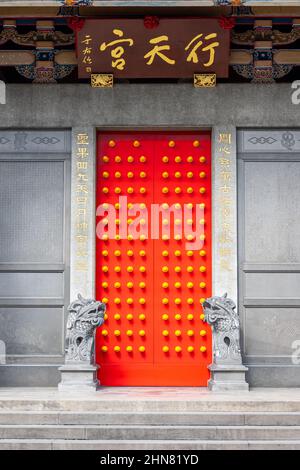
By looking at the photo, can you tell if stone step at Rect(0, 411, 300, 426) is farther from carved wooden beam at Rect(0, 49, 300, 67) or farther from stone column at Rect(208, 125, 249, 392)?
carved wooden beam at Rect(0, 49, 300, 67)

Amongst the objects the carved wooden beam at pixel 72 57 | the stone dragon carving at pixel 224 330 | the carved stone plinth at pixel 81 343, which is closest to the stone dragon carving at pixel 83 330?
the carved stone plinth at pixel 81 343

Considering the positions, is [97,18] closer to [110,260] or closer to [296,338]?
[110,260]

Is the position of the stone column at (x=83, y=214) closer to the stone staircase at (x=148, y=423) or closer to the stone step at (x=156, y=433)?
the stone staircase at (x=148, y=423)

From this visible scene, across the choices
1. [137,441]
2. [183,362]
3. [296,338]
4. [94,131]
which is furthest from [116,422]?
[94,131]

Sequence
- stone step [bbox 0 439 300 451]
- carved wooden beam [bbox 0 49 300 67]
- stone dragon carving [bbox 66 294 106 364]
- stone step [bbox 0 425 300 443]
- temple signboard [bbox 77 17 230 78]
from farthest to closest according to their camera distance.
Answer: carved wooden beam [bbox 0 49 300 67]
stone dragon carving [bbox 66 294 106 364]
temple signboard [bbox 77 17 230 78]
stone step [bbox 0 425 300 443]
stone step [bbox 0 439 300 451]

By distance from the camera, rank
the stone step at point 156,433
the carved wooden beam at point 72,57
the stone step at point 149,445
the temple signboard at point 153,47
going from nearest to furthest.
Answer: the stone step at point 149,445 < the stone step at point 156,433 < the temple signboard at point 153,47 < the carved wooden beam at point 72,57

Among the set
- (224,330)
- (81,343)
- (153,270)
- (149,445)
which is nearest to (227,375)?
(224,330)

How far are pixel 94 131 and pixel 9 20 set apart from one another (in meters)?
1.64

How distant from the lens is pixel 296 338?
368 inches

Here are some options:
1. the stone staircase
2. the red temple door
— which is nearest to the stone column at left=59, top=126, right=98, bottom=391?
the red temple door

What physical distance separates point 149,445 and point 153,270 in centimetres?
274

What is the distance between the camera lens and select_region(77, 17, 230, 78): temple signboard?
8758mm

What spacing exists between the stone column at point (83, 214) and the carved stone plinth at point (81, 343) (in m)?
0.45

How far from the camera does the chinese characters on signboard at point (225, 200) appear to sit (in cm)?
938
